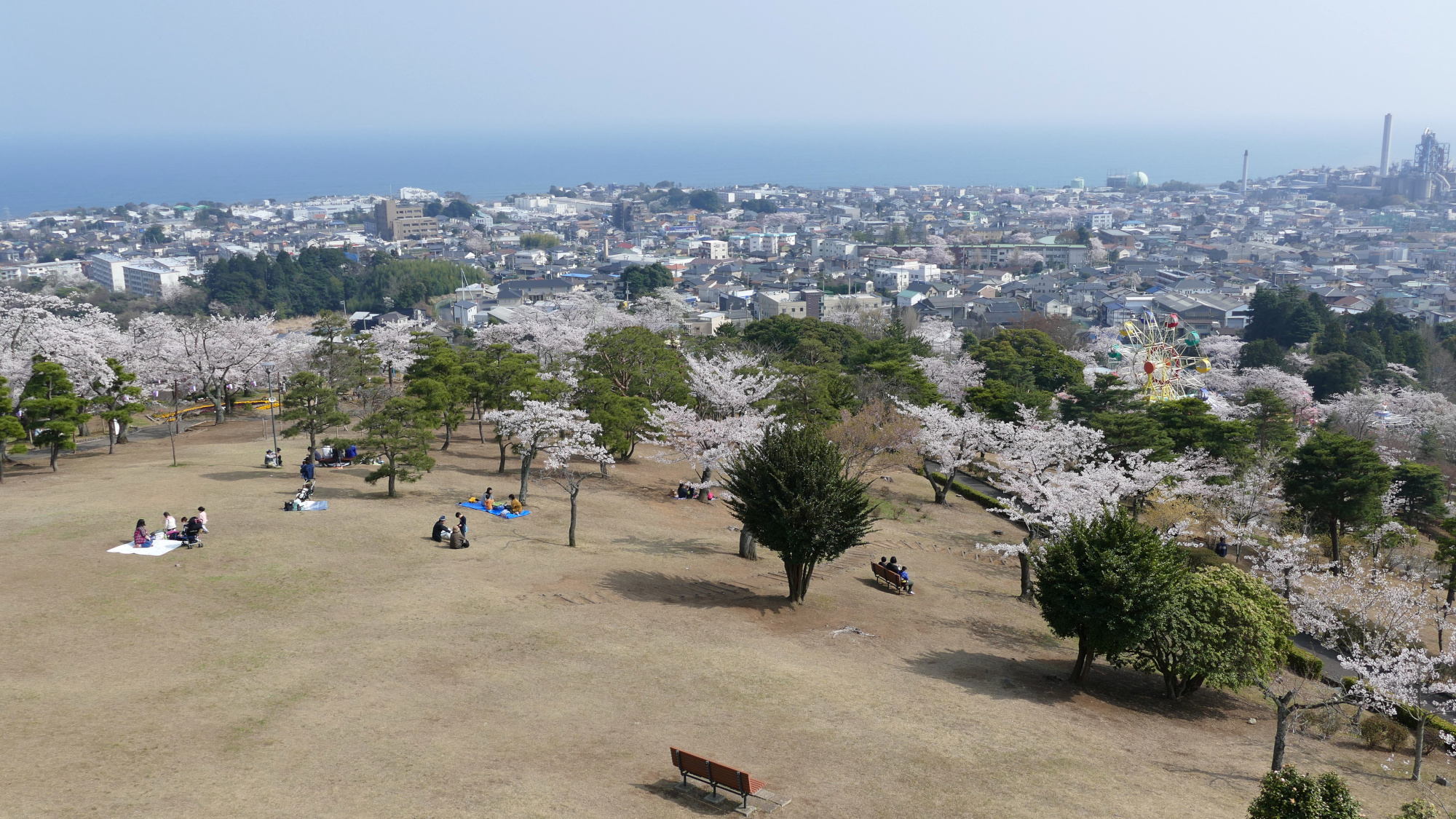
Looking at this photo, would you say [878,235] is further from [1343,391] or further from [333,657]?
[333,657]

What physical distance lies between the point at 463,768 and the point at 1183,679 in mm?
14551

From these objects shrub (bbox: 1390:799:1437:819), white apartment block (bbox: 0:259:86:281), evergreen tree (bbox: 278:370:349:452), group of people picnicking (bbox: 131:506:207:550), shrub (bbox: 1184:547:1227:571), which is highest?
evergreen tree (bbox: 278:370:349:452)

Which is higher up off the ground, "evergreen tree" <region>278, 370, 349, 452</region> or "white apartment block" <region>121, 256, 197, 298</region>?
"evergreen tree" <region>278, 370, 349, 452</region>

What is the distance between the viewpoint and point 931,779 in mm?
13906

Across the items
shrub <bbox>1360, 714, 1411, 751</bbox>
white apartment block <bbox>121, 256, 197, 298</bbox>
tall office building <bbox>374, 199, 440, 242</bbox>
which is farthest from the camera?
tall office building <bbox>374, 199, 440, 242</bbox>

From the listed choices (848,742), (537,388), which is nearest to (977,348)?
(537,388)

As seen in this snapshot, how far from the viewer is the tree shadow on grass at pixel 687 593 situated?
22.1 metres

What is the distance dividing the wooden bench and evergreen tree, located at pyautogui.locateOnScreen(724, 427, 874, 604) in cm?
899

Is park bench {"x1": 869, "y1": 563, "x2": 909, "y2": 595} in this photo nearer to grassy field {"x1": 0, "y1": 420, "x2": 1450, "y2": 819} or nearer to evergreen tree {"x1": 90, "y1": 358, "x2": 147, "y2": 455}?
grassy field {"x1": 0, "y1": 420, "x2": 1450, "y2": 819}

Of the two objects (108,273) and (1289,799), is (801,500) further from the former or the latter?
(108,273)

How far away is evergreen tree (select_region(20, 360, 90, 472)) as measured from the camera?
93.4 ft

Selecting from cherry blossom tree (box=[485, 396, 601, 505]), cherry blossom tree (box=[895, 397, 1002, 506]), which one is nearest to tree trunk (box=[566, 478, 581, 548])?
cherry blossom tree (box=[485, 396, 601, 505])

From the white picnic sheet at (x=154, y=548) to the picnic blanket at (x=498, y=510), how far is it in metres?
8.21

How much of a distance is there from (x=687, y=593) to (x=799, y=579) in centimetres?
265
